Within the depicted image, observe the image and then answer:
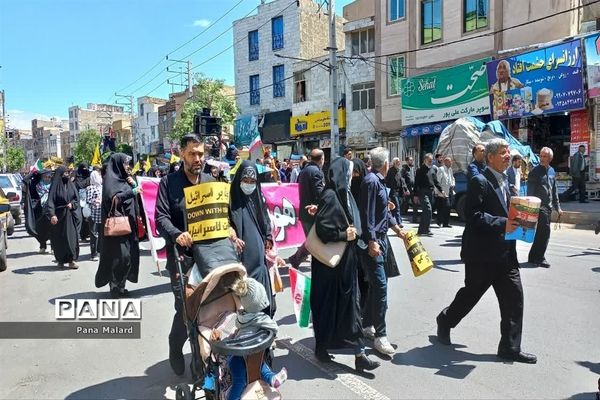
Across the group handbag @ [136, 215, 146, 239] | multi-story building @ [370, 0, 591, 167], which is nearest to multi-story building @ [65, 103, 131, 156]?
multi-story building @ [370, 0, 591, 167]

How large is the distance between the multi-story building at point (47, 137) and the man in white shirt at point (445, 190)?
318 ft

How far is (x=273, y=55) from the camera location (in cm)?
3338

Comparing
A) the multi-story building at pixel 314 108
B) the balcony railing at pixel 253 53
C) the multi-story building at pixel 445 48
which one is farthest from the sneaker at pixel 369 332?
the balcony railing at pixel 253 53

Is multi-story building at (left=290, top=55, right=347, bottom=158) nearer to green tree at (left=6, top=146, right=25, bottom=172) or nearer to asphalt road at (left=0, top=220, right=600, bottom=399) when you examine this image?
asphalt road at (left=0, top=220, right=600, bottom=399)

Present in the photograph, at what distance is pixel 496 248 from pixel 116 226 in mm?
4485

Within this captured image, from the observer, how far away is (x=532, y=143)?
18.3 meters

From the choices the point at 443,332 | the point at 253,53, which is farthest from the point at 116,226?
the point at 253,53

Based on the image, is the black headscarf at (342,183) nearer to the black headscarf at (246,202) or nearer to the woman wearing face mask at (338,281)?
the woman wearing face mask at (338,281)

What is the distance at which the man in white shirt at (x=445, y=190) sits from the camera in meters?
12.0

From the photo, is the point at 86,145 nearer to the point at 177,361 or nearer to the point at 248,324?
the point at 177,361

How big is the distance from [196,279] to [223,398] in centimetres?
78

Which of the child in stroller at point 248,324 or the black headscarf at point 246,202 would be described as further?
the black headscarf at point 246,202

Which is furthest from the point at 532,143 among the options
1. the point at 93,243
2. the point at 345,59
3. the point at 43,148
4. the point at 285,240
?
the point at 43,148

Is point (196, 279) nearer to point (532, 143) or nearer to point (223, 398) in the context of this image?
point (223, 398)
